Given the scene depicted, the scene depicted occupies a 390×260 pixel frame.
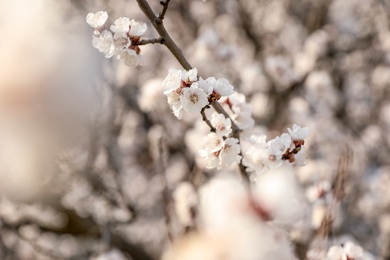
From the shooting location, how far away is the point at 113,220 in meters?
2.96

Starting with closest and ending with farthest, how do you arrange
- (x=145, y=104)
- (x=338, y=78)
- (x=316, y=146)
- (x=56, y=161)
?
(x=56, y=161)
(x=145, y=104)
(x=316, y=146)
(x=338, y=78)

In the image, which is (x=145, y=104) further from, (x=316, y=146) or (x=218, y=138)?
(x=316, y=146)

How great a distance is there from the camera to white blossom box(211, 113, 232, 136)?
1.51 metres

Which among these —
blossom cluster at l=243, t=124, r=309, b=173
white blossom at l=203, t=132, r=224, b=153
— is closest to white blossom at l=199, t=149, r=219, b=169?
white blossom at l=203, t=132, r=224, b=153

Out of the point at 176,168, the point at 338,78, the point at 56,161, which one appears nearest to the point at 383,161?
the point at 338,78

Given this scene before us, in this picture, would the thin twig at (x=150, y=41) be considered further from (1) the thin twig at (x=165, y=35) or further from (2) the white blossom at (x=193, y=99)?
(2) the white blossom at (x=193, y=99)

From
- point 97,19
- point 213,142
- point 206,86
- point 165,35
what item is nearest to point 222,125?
point 213,142

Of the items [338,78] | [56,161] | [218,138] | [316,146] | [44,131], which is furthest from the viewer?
[338,78]

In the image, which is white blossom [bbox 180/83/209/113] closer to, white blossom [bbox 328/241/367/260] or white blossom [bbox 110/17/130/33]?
white blossom [bbox 110/17/130/33]

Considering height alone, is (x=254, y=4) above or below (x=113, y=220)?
above

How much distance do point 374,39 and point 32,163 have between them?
341 centimetres

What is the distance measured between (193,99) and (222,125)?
18cm

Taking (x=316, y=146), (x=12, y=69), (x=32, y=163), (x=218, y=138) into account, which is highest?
(x=316, y=146)

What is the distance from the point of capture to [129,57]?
147cm
